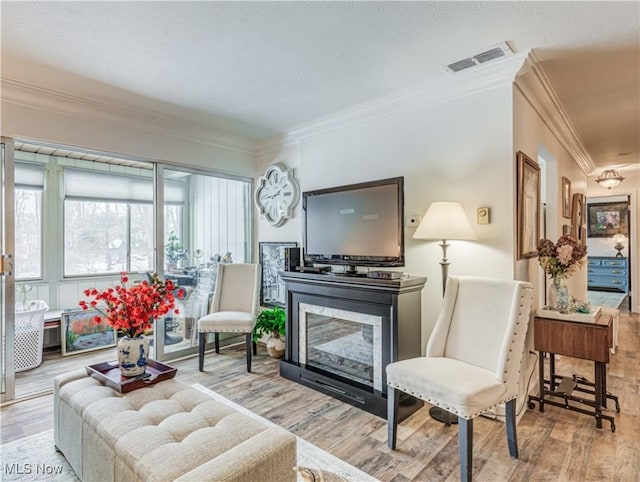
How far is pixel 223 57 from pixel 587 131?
4.21 metres

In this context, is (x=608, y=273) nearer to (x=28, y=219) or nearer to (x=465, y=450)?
(x=465, y=450)

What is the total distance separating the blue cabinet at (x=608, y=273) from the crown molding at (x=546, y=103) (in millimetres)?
4629

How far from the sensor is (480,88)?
104 inches

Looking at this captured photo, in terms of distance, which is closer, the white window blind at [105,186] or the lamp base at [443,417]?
the lamp base at [443,417]

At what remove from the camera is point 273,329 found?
3.84 meters

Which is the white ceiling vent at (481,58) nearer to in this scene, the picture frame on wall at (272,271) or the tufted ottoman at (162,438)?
the picture frame on wall at (272,271)

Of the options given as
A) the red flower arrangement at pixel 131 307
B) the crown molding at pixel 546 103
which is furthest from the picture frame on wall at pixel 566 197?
the red flower arrangement at pixel 131 307

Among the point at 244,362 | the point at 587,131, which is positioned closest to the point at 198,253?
the point at 244,362

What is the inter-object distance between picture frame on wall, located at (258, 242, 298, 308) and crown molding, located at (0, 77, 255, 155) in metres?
1.31

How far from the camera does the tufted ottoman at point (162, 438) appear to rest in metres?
1.30

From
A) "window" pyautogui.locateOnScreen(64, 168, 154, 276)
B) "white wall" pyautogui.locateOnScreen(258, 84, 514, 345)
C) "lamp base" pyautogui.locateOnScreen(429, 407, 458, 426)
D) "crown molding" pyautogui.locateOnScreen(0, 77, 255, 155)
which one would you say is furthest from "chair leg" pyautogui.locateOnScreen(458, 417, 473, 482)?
"window" pyautogui.locateOnScreen(64, 168, 154, 276)

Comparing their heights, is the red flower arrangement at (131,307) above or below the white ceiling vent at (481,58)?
below

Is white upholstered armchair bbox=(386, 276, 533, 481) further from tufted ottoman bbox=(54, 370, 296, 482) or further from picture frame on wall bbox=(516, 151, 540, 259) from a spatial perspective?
tufted ottoman bbox=(54, 370, 296, 482)

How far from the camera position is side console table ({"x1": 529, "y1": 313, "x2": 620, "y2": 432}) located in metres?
2.42
